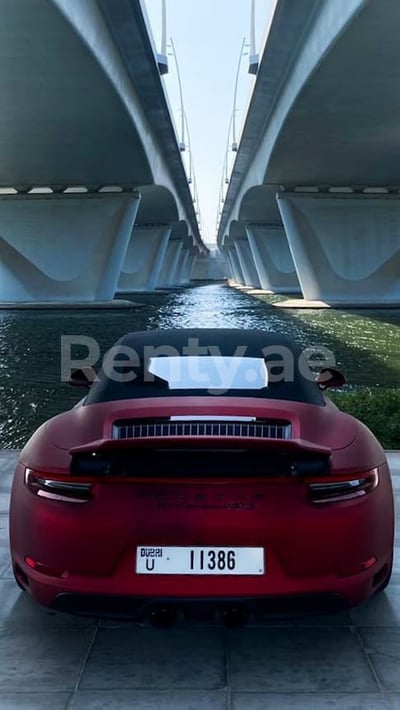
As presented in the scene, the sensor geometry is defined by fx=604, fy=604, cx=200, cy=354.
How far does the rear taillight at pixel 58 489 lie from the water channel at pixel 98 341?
4.71 meters

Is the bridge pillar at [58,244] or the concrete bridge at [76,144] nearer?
the concrete bridge at [76,144]

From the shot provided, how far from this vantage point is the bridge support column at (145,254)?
5956 cm

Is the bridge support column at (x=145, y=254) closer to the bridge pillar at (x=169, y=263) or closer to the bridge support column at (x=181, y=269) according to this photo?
the bridge pillar at (x=169, y=263)

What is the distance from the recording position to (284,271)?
195 ft

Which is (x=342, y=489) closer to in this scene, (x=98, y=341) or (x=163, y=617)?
(x=163, y=617)

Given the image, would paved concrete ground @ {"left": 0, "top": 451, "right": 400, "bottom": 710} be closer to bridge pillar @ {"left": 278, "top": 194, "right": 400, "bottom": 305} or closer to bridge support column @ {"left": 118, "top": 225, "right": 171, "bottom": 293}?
bridge pillar @ {"left": 278, "top": 194, "right": 400, "bottom": 305}

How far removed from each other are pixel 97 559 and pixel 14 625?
0.75 metres

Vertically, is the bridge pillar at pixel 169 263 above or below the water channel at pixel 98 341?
below

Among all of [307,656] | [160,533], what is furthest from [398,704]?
[160,533]

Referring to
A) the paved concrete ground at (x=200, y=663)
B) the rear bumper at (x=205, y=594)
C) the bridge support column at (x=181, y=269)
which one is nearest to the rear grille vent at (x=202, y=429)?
the rear bumper at (x=205, y=594)

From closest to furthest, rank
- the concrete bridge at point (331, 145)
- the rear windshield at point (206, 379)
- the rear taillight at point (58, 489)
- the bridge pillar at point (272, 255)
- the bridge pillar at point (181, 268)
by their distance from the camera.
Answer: the rear taillight at point (58, 489)
the rear windshield at point (206, 379)
the concrete bridge at point (331, 145)
the bridge pillar at point (272, 255)
the bridge pillar at point (181, 268)

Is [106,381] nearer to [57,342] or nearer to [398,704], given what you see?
[398,704]

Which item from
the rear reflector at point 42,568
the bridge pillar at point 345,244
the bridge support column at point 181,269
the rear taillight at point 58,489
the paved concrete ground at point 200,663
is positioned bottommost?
the bridge support column at point 181,269

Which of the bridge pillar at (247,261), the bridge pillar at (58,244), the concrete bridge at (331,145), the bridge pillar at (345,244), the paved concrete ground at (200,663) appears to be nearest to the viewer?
the paved concrete ground at (200,663)
